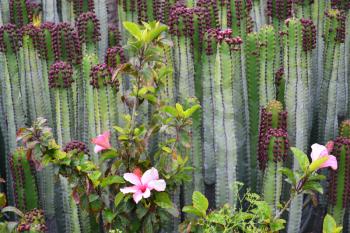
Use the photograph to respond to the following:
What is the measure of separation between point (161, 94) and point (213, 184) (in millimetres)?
597

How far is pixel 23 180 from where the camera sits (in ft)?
11.7

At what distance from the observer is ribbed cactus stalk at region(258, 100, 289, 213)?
133 inches

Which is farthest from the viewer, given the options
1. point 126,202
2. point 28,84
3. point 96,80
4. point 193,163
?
point 28,84

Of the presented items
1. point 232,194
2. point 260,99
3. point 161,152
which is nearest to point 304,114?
point 260,99

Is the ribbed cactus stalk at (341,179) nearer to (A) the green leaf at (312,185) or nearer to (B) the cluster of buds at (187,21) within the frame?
(A) the green leaf at (312,185)

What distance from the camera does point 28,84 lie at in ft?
13.2

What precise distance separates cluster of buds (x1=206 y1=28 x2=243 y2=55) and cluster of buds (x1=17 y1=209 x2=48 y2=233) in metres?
1.23

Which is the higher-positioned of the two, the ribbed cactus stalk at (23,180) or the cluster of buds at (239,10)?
the cluster of buds at (239,10)

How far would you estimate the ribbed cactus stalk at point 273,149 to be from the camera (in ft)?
11.1

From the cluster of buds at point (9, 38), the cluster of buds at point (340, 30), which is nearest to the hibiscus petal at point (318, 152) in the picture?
the cluster of buds at point (340, 30)

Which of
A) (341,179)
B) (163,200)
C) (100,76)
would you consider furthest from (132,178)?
(341,179)

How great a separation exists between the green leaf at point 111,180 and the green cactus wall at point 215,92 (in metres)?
0.38

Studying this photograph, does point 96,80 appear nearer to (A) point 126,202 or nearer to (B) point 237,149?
(A) point 126,202

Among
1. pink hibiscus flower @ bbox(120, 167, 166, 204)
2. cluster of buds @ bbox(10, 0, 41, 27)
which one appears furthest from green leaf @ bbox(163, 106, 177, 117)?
cluster of buds @ bbox(10, 0, 41, 27)
